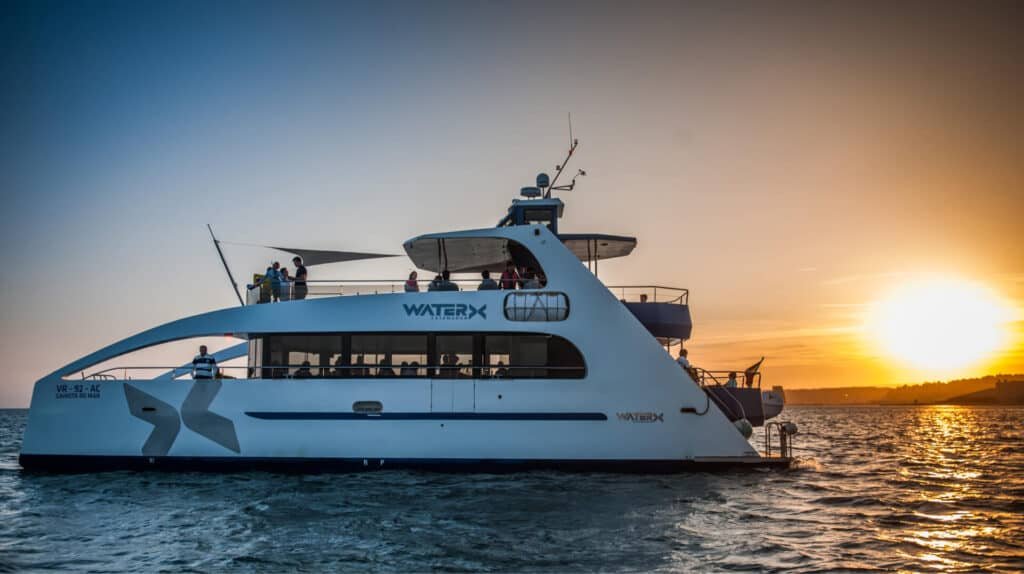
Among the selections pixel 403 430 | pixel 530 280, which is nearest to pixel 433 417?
pixel 403 430

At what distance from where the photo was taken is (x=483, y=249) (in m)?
16.4

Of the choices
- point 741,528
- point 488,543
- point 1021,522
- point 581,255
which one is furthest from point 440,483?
point 1021,522

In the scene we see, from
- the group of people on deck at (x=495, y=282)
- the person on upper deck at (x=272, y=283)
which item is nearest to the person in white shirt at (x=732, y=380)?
the group of people on deck at (x=495, y=282)

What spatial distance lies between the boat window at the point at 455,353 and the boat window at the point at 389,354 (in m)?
0.27

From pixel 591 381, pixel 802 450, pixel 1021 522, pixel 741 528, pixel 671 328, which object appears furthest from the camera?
pixel 802 450

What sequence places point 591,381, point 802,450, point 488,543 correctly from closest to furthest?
point 488,543
point 591,381
point 802,450

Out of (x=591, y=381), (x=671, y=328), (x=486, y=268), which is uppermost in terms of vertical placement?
(x=486, y=268)

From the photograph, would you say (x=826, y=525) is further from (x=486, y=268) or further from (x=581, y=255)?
(x=486, y=268)

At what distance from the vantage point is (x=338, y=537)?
9.41 m

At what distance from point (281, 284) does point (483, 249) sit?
12.7 feet

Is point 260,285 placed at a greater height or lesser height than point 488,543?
greater

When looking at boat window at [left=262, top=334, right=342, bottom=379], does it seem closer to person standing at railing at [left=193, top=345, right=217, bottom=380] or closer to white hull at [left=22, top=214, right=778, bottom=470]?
white hull at [left=22, top=214, right=778, bottom=470]

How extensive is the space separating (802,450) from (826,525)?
14.7m

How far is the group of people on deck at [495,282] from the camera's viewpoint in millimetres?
15070
